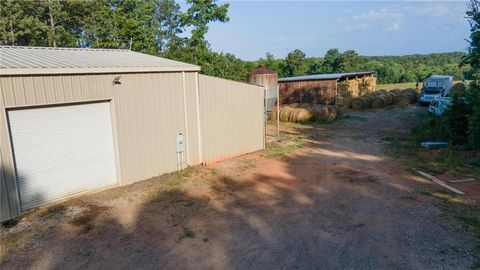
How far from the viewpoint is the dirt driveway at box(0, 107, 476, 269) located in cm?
615

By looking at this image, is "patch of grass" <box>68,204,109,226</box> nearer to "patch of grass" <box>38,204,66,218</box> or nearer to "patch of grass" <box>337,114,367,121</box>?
"patch of grass" <box>38,204,66,218</box>

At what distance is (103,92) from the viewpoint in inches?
377

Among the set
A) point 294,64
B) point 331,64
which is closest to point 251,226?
point 294,64

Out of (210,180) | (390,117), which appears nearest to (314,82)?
(390,117)

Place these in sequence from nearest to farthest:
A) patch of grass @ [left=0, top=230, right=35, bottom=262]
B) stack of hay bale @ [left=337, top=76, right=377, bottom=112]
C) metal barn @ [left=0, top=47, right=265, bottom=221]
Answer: patch of grass @ [left=0, top=230, right=35, bottom=262] → metal barn @ [left=0, top=47, right=265, bottom=221] → stack of hay bale @ [left=337, top=76, right=377, bottom=112]

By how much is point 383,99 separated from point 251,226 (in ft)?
84.2

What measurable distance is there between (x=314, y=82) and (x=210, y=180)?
19.6 metres

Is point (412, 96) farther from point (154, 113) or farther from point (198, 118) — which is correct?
point (154, 113)

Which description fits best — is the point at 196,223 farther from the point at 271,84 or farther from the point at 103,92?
the point at 271,84

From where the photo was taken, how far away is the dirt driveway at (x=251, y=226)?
20.2 feet

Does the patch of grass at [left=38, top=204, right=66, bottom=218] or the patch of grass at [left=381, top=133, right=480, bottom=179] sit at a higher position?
the patch of grass at [left=38, top=204, right=66, bottom=218]

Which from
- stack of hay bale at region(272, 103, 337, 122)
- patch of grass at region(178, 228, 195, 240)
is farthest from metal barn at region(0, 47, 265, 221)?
stack of hay bale at region(272, 103, 337, 122)

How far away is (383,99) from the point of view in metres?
29.7

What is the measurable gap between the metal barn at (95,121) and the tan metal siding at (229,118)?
38 millimetres
